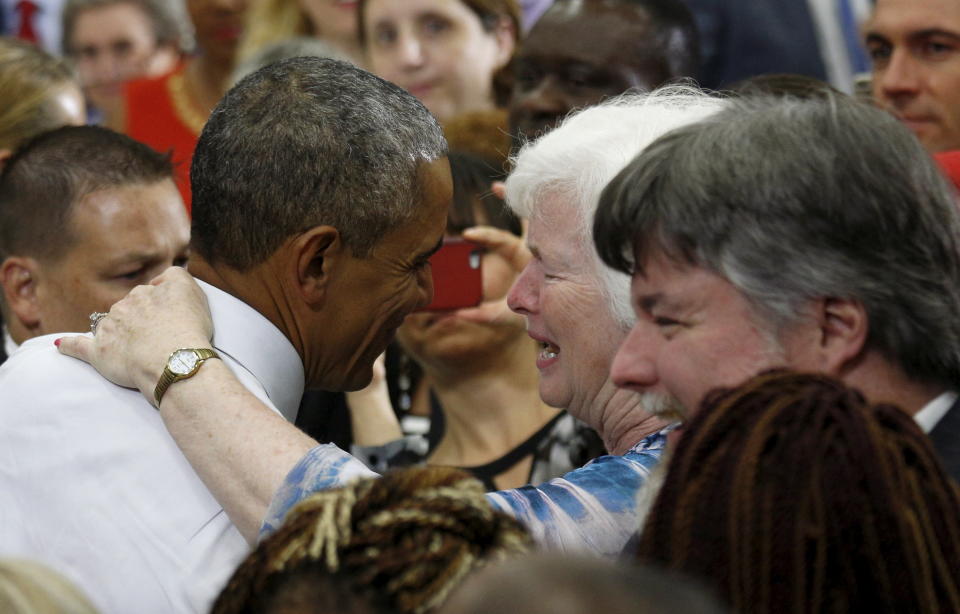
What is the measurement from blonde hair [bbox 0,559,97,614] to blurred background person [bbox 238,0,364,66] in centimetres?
440

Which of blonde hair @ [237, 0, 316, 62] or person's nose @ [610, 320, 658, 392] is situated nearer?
person's nose @ [610, 320, 658, 392]

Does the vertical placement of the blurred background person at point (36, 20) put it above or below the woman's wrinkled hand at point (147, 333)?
below

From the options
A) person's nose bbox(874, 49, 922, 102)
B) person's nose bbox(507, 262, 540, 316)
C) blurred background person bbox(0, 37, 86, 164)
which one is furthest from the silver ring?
person's nose bbox(874, 49, 922, 102)

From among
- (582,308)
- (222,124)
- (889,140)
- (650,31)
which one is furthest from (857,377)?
(650,31)

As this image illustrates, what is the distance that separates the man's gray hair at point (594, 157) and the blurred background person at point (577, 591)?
4.51 ft

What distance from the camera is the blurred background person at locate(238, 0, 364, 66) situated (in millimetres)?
5746

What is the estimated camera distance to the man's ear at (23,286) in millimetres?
3377

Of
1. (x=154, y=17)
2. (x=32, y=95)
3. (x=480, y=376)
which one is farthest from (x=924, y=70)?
(x=154, y=17)

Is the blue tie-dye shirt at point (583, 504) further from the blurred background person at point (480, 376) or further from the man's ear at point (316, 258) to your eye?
the blurred background person at point (480, 376)

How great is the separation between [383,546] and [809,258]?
2.27ft

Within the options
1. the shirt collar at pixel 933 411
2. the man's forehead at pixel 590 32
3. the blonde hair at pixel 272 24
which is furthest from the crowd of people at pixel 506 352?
the blonde hair at pixel 272 24

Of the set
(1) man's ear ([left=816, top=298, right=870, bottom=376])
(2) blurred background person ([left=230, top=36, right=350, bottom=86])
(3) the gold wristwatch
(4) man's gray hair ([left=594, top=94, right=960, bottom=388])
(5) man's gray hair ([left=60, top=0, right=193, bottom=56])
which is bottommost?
(5) man's gray hair ([left=60, top=0, right=193, bottom=56])

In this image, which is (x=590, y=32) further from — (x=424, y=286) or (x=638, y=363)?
(x=638, y=363)

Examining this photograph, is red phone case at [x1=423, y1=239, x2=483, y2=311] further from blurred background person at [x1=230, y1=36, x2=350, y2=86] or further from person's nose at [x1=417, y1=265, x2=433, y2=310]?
blurred background person at [x1=230, y1=36, x2=350, y2=86]
